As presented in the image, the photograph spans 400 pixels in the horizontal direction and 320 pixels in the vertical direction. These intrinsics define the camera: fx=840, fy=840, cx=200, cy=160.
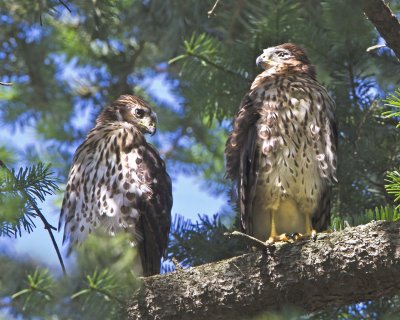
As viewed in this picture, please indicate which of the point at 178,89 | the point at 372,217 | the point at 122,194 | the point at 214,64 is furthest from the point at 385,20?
the point at 178,89

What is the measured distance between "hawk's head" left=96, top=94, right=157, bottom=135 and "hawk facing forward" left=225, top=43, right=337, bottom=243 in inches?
39.1

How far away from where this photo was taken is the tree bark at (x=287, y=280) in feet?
14.5

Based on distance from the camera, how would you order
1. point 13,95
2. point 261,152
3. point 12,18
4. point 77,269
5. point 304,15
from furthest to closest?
point 13,95, point 12,18, point 304,15, point 261,152, point 77,269

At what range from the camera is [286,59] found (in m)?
6.27

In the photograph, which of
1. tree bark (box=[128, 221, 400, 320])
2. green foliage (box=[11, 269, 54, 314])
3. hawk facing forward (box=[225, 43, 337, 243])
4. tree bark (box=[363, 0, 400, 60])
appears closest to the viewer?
green foliage (box=[11, 269, 54, 314])

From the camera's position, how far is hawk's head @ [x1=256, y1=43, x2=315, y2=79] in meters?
6.21

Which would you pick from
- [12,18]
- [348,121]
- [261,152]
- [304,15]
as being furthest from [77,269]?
[12,18]

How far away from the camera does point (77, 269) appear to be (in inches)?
110

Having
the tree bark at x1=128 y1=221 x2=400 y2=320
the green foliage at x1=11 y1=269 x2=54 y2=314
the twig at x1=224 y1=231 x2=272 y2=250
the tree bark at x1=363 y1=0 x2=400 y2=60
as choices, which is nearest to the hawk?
the tree bark at x1=128 y1=221 x2=400 y2=320

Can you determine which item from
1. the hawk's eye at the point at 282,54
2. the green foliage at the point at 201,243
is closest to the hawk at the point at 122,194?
the green foliage at the point at 201,243

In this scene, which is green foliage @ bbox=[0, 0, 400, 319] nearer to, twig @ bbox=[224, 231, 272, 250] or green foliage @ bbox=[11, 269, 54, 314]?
green foliage @ bbox=[11, 269, 54, 314]

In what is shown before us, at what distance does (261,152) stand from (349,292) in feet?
4.59

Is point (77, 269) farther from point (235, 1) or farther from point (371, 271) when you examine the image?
point (235, 1)

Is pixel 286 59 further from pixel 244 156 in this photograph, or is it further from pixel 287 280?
pixel 287 280
